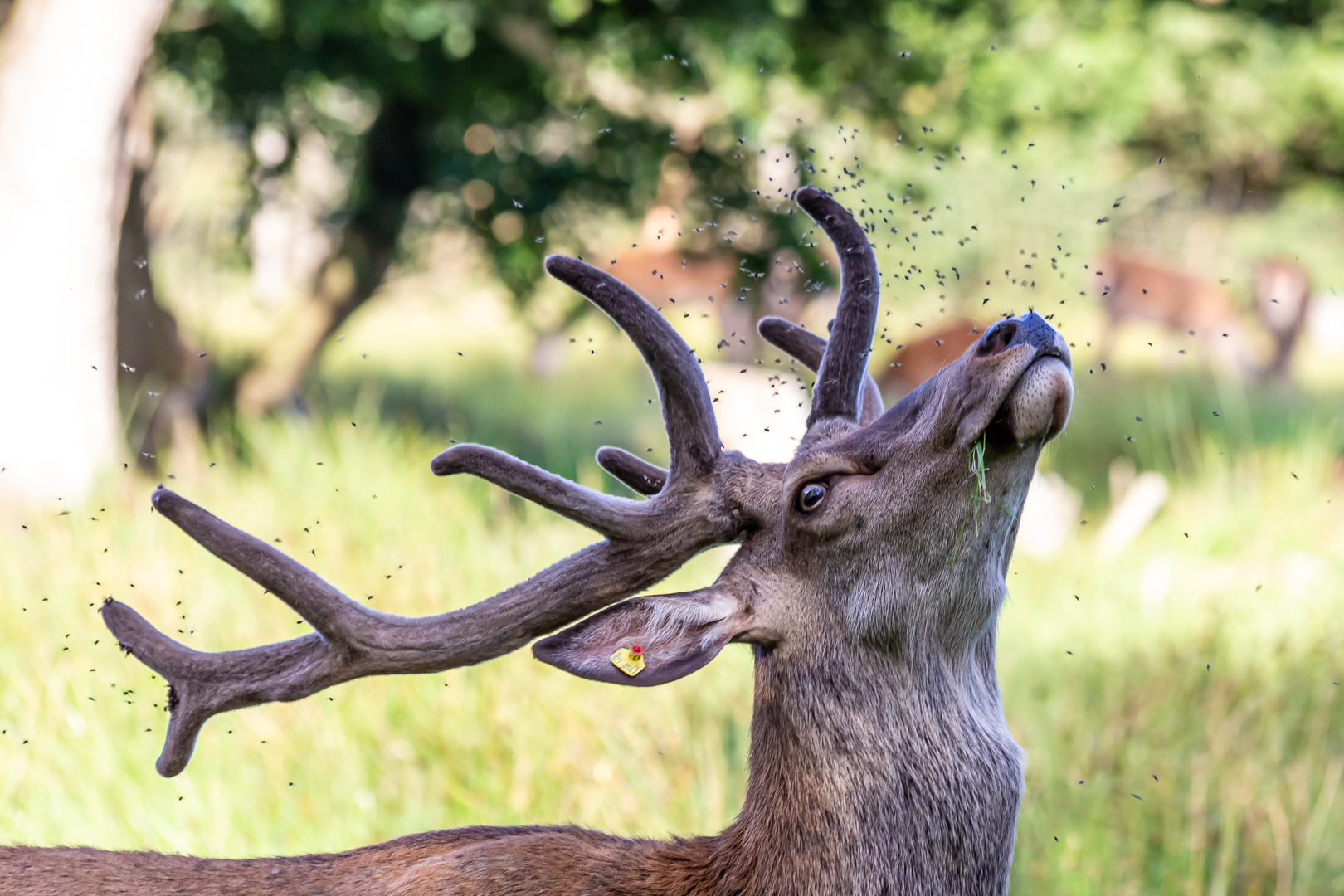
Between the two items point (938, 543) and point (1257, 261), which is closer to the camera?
point (938, 543)

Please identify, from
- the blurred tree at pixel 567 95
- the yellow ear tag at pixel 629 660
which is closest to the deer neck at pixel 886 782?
the yellow ear tag at pixel 629 660

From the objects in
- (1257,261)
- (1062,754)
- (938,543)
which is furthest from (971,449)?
(1257,261)

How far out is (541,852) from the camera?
2.34 meters

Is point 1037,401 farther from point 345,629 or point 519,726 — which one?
point 519,726

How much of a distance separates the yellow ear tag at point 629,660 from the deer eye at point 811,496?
0.41 meters

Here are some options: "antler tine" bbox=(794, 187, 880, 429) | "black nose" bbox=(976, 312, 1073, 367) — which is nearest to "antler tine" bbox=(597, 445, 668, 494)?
"antler tine" bbox=(794, 187, 880, 429)

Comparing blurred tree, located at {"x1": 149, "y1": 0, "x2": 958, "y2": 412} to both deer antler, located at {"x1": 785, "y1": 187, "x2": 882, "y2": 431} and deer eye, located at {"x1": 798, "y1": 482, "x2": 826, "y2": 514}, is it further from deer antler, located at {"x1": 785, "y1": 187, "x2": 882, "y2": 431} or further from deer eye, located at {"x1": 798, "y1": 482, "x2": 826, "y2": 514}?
deer eye, located at {"x1": 798, "y1": 482, "x2": 826, "y2": 514}

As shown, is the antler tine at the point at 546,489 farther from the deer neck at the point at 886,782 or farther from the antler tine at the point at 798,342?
the antler tine at the point at 798,342

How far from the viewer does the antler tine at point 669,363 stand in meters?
2.42

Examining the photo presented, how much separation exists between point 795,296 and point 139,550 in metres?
3.10

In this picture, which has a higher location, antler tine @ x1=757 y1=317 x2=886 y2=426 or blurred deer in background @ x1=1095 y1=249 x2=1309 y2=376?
blurred deer in background @ x1=1095 y1=249 x2=1309 y2=376

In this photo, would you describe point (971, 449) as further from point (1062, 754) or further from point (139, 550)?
point (139, 550)

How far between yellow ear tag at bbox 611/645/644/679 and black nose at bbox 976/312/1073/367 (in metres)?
0.81

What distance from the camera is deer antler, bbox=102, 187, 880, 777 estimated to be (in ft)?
7.77
